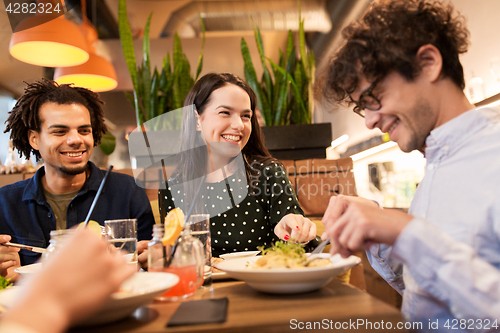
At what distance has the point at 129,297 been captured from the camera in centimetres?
51

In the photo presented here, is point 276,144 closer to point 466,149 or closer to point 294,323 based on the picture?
point 466,149

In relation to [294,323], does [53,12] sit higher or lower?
higher

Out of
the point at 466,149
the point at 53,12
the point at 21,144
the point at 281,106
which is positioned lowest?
the point at 466,149

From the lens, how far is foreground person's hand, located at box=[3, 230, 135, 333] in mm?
405

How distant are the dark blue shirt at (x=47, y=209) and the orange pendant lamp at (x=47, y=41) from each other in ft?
3.80

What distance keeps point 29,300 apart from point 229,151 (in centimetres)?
133

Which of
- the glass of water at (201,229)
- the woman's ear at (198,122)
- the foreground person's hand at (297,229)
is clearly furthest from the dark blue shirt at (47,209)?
the glass of water at (201,229)

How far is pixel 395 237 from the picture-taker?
61 cm

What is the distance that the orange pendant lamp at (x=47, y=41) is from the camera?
239cm

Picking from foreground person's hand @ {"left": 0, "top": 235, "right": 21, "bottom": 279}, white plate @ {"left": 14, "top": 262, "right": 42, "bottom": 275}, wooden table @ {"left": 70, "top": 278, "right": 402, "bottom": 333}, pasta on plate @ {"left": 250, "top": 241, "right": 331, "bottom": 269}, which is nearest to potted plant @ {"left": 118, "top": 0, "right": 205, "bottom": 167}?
foreground person's hand @ {"left": 0, "top": 235, "right": 21, "bottom": 279}

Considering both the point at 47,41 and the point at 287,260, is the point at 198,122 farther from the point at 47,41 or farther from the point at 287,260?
the point at 47,41

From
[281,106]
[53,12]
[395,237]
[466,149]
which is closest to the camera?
[395,237]

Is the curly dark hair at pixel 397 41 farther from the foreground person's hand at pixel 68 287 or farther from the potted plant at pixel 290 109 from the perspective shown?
the potted plant at pixel 290 109

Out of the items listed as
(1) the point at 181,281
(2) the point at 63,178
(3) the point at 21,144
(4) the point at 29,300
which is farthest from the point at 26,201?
(4) the point at 29,300
